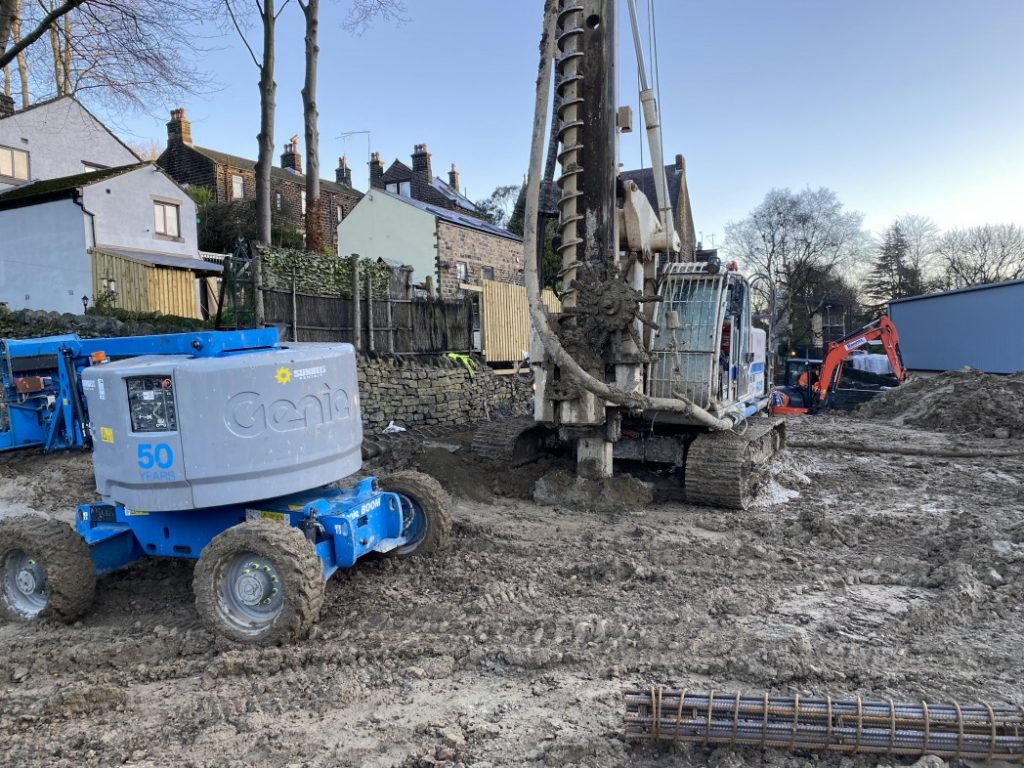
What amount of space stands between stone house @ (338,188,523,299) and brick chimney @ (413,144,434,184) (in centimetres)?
1082

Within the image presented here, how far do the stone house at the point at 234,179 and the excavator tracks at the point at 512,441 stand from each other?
24700 mm

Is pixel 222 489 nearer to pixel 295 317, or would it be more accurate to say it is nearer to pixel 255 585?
pixel 255 585

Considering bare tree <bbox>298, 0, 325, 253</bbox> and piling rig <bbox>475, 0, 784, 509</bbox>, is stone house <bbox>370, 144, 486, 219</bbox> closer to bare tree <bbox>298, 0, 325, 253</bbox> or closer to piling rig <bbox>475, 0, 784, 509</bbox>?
bare tree <bbox>298, 0, 325, 253</bbox>

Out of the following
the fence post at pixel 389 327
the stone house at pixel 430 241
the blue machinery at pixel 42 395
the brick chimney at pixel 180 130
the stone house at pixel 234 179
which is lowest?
the blue machinery at pixel 42 395

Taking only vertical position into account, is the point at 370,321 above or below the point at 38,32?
below

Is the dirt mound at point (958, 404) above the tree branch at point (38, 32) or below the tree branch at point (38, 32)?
below

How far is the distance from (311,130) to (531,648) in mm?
15145

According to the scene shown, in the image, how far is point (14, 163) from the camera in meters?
23.1

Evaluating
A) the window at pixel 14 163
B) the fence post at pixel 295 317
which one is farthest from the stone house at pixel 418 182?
the fence post at pixel 295 317

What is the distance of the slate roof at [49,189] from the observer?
765 inches

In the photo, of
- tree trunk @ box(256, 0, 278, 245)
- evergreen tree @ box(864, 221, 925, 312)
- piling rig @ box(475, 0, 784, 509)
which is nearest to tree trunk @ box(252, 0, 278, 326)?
tree trunk @ box(256, 0, 278, 245)

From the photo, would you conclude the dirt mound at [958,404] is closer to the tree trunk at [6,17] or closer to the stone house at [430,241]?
the stone house at [430,241]

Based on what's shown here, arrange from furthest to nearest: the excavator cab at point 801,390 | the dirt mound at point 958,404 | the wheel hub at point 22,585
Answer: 1. the excavator cab at point 801,390
2. the dirt mound at point 958,404
3. the wheel hub at point 22,585

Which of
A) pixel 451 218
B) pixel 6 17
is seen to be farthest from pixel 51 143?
pixel 451 218
